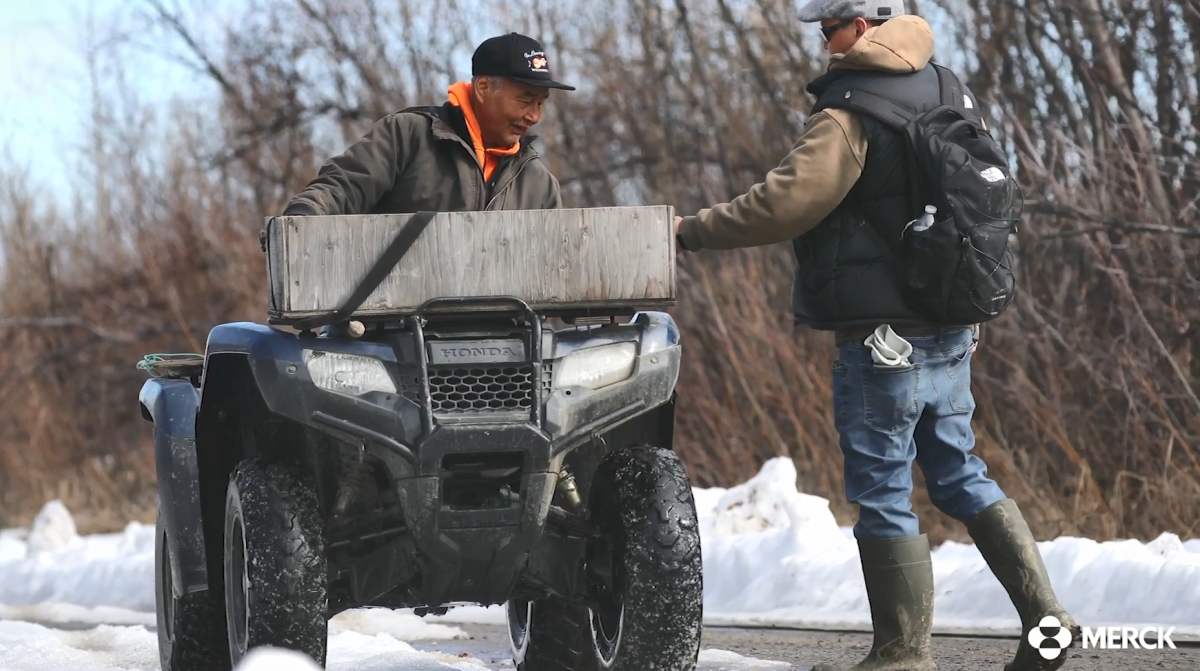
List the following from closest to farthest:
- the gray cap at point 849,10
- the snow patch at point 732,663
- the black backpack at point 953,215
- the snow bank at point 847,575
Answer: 1. the black backpack at point 953,215
2. the gray cap at point 849,10
3. the snow patch at point 732,663
4. the snow bank at point 847,575

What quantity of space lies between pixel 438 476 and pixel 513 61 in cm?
145

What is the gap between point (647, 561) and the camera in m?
4.44

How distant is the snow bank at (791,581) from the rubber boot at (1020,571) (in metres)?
0.95

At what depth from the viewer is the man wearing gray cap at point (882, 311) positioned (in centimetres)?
489

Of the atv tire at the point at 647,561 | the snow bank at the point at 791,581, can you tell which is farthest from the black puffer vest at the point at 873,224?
the snow bank at the point at 791,581

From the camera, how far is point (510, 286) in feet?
14.4

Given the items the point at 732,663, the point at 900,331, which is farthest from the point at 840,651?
the point at 900,331

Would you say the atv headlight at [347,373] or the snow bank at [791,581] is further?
the snow bank at [791,581]

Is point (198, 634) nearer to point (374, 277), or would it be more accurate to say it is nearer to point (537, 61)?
point (374, 277)

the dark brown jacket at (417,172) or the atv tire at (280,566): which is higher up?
the dark brown jacket at (417,172)

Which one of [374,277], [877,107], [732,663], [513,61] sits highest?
[513,61]

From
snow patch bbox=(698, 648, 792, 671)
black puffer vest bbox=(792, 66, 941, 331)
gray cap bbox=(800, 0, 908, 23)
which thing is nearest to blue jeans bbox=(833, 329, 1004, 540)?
black puffer vest bbox=(792, 66, 941, 331)

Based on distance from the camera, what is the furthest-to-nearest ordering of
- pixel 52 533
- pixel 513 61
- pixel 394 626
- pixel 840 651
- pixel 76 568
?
pixel 52 533
pixel 76 568
pixel 394 626
pixel 840 651
pixel 513 61

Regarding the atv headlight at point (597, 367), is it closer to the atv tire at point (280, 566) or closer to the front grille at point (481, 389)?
the front grille at point (481, 389)
